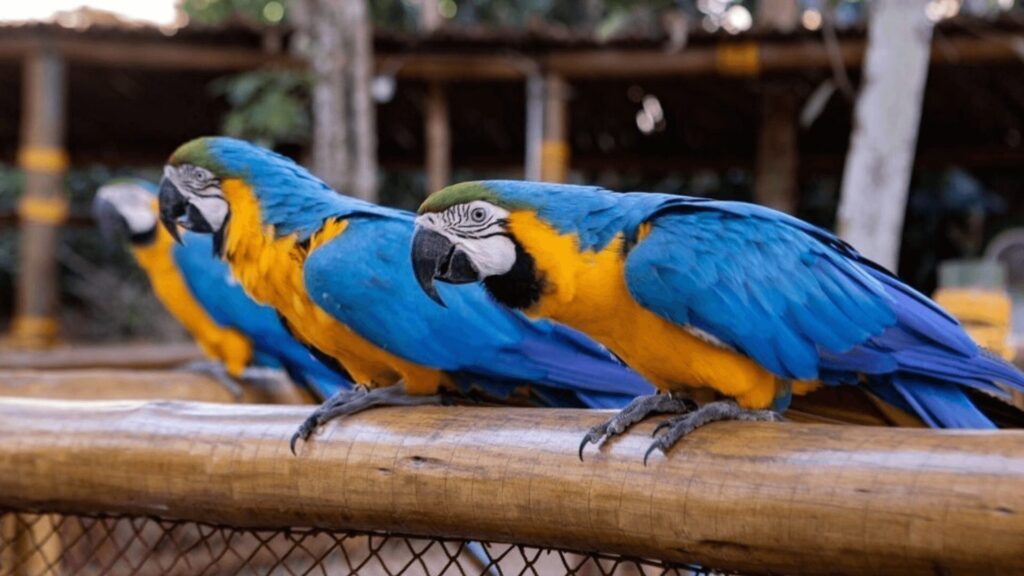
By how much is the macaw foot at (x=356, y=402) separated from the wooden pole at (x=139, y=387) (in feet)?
3.87

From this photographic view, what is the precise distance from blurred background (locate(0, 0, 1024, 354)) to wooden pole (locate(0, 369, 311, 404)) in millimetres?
1860

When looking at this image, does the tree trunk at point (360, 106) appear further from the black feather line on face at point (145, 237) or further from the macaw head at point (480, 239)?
the macaw head at point (480, 239)

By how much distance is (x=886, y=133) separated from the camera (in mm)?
4246

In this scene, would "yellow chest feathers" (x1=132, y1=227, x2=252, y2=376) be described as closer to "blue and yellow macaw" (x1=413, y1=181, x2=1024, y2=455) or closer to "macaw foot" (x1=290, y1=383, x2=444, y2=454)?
"macaw foot" (x1=290, y1=383, x2=444, y2=454)

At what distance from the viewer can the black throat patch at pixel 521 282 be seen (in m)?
1.36

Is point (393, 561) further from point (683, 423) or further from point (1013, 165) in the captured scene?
point (1013, 165)

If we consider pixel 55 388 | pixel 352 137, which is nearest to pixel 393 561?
pixel 55 388

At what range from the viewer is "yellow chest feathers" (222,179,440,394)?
1.77m

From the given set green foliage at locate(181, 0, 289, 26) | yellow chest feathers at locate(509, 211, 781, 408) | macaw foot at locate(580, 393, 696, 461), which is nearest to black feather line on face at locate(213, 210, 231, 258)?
yellow chest feathers at locate(509, 211, 781, 408)

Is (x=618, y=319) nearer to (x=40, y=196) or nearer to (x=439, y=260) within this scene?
(x=439, y=260)

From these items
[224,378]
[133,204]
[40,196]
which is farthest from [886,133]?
[40,196]

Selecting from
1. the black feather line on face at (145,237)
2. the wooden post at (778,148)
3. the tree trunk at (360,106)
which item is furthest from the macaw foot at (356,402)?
the wooden post at (778,148)

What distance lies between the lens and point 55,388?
271 cm

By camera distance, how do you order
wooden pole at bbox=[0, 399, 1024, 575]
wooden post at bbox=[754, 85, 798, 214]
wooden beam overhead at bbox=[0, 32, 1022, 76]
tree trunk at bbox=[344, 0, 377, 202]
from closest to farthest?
wooden pole at bbox=[0, 399, 1024, 575] < tree trunk at bbox=[344, 0, 377, 202] < wooden beam overhead at bbox=[0, 32, 1022, 76] < wooden post at bbox=[754, 85, 798, 214]
